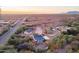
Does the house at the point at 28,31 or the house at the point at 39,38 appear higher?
the house at the point at 28,31

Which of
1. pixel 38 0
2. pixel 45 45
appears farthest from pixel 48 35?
pixel 38 0

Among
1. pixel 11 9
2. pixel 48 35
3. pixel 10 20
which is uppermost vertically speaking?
pixel 11 9

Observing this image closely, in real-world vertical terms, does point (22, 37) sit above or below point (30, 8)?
below

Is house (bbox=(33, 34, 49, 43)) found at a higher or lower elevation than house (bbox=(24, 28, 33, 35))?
lower
